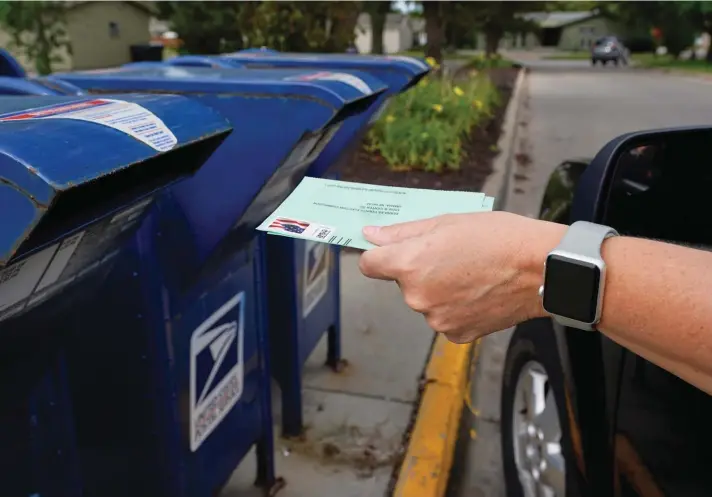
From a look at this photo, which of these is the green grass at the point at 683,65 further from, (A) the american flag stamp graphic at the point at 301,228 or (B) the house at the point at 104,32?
(B) the house at the point at 104,32

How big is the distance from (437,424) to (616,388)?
4.60 ft

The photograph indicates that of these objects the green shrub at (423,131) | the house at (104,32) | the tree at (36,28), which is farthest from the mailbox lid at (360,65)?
the house at (104,32)

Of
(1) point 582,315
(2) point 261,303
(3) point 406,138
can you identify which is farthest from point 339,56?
(3) point 406,138

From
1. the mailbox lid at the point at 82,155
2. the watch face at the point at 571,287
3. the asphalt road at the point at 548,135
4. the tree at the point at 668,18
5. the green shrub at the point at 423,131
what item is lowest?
the asphalt road at the point at 548,135

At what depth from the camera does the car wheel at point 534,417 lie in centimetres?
233

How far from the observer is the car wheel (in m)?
2.33

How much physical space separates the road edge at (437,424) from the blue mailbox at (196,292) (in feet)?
2.80

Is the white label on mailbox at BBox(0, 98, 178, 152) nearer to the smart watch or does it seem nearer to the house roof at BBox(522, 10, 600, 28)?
the smart watch

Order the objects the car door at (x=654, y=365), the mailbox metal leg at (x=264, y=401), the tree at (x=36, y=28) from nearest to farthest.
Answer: the car door at (x=654, y=365)
the mailbox metal leg at (x=264, y=401)
the tree at (x=36, y=28)

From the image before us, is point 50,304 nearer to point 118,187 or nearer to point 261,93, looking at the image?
point 118,187

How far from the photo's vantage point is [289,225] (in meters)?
1.38

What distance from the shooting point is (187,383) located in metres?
2.11

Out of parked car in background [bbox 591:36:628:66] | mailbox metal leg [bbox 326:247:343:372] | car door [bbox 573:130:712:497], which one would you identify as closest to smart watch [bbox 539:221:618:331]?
car door [bbox 573:130:712:497]

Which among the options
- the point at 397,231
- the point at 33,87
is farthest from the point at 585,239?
the point at 33,87
